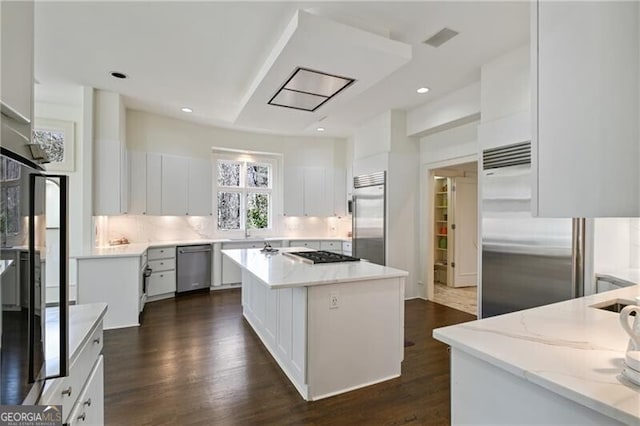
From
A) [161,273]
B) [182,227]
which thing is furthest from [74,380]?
[182,227]

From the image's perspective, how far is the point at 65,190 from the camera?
0.94 m

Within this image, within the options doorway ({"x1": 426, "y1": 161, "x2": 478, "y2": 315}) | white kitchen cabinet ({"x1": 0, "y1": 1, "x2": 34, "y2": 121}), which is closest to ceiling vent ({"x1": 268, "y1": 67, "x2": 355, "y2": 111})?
white kitchen cabinet ({"x1": 0, "y1": 1, "x2": 34, "y2": 121})

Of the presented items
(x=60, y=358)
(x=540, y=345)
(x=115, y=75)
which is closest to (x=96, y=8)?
(x=115, y=75)

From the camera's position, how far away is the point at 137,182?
5.00 m

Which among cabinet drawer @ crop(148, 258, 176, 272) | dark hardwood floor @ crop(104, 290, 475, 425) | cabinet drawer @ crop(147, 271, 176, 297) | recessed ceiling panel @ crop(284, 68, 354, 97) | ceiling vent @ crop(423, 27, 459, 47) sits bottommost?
dark hardwood floor @ crop(104, 290, 475, 425)

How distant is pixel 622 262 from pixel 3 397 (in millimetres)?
3784

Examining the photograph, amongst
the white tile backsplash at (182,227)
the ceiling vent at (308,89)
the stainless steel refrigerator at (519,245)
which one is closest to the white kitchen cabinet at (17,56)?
the ceiling vent at (308,89)

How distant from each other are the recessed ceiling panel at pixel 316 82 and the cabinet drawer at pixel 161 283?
351 centimetres

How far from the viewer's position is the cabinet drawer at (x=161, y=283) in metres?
4.75

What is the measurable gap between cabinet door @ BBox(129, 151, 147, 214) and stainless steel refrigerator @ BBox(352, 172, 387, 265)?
3488mm

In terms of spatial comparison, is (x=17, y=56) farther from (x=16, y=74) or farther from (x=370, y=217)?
(x=370, y=217)

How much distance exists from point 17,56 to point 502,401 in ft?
5.85

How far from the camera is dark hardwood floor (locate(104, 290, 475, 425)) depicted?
212cm

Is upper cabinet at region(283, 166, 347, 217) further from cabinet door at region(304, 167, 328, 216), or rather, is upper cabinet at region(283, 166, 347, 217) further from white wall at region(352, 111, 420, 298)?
white wall at region(352, 111, 420, 298)
